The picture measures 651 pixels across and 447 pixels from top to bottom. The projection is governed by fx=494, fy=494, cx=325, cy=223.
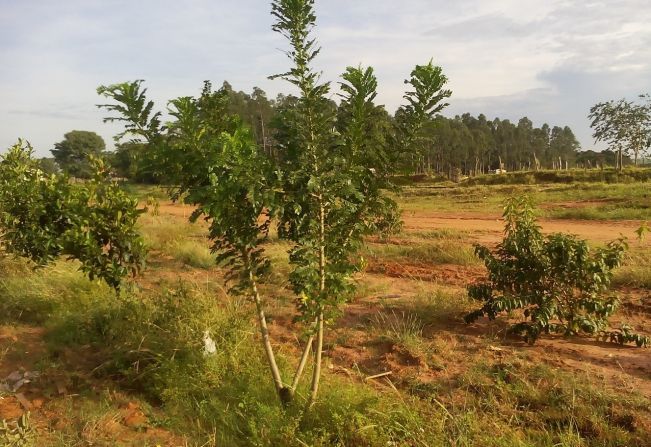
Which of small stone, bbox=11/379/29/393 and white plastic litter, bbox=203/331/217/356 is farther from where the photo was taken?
white plastic litter, bbox=203/331/217/356

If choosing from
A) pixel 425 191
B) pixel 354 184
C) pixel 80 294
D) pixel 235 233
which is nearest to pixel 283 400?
pixel 235 233

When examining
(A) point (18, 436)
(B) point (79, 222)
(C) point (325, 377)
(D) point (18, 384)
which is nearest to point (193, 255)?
(B) point (79, 222)

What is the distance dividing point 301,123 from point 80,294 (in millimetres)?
4998

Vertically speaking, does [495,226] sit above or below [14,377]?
above

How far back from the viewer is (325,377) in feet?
15.2

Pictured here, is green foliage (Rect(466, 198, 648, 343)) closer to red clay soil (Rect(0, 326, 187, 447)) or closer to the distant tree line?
red clay soil (Rect(0, 326, 187, 447))

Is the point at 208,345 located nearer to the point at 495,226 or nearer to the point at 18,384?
the point at 18,384

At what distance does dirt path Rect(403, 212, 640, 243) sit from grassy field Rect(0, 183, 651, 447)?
4.51 m

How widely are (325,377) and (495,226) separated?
11.1 m

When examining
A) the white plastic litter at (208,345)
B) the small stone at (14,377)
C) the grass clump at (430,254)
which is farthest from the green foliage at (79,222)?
the grass clump at (430,254)

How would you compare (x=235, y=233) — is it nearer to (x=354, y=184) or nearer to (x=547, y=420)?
(x=354, y=184)

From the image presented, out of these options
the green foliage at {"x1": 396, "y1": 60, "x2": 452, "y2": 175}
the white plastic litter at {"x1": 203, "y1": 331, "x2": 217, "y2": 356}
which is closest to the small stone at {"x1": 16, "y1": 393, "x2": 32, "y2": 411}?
the white plastic litter at {"x1": 203, "y1": 331, "x2": 217, "y2": 356}

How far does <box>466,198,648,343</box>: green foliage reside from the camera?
5168mm

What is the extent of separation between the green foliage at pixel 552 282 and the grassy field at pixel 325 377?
0.85 ft
